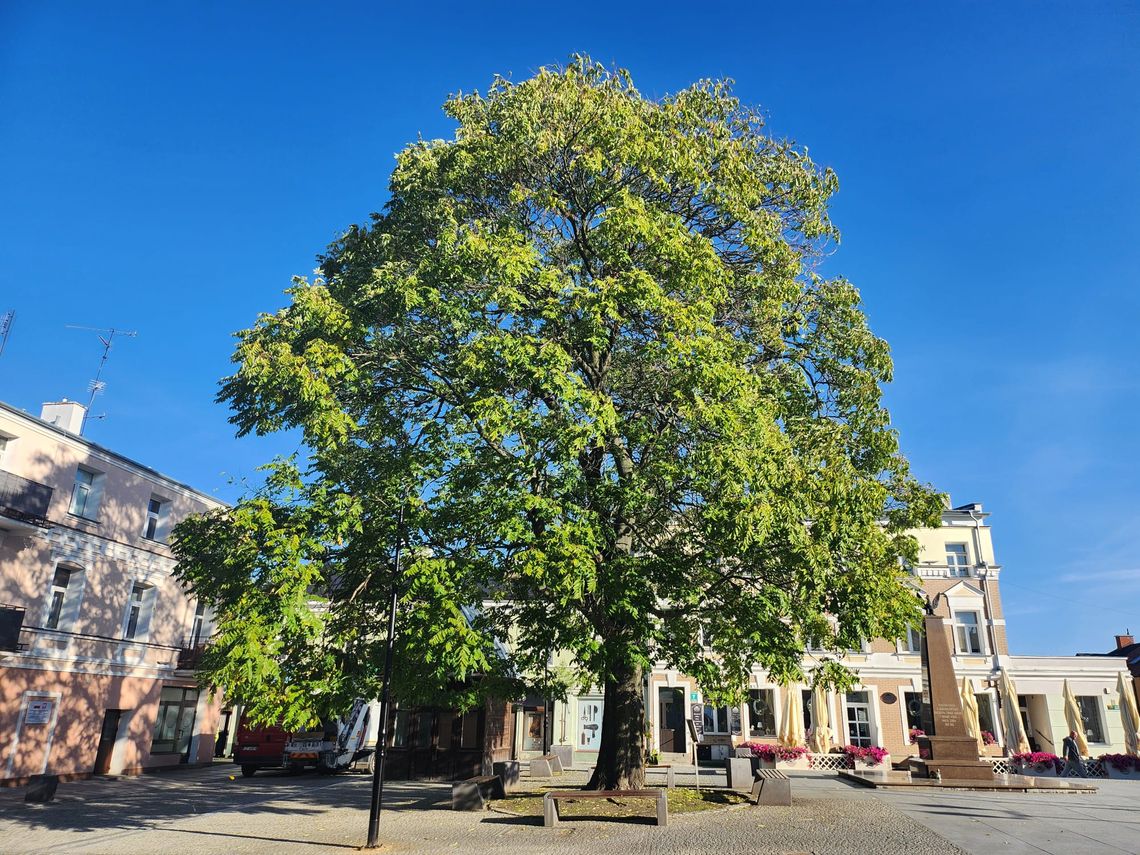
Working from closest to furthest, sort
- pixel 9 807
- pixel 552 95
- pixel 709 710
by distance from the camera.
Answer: pixel 552 95
pixel 9 807
pixel 709 710

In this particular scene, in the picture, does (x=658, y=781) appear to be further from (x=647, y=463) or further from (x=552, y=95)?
(x=552, y=95)

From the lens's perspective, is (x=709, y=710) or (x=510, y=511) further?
(x=709, y=710)

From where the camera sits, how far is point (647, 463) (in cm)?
1542

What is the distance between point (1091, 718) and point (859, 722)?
1011 centimetres

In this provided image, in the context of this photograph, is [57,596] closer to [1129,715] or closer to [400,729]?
[400,729]

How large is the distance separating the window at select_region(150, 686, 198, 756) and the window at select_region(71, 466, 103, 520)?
824 centimetres

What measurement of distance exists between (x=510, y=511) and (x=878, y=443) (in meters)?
7.59

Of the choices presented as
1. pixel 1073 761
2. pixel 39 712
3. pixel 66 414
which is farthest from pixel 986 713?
pixel 66 414

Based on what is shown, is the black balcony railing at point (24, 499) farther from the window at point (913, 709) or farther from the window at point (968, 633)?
the window at point (968, 633)

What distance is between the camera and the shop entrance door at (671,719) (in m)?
35.8

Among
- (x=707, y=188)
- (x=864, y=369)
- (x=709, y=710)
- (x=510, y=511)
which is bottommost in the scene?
(x=709, y=710)

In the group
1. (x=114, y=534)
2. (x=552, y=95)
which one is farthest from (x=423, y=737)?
(x=552, y=95)

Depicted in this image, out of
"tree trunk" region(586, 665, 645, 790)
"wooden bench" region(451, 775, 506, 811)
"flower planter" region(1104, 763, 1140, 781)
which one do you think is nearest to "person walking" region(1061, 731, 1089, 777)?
"flower planter" region(1104, 763, 1140, 781)

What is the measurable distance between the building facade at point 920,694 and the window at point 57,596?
1831 cm
